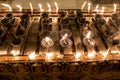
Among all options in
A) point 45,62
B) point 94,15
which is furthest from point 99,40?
point 45,62

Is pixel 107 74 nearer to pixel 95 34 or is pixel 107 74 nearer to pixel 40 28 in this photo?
pixel 95 34

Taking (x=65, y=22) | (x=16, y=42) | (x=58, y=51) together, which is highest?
(x=65, y=22)

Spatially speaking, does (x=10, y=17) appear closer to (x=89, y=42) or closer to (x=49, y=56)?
(x=49, y=56)

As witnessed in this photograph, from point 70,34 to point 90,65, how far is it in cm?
71

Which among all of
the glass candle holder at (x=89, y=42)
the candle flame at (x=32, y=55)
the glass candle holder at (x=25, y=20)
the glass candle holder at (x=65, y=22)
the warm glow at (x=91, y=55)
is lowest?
the warm glow at (x=91, y=55)

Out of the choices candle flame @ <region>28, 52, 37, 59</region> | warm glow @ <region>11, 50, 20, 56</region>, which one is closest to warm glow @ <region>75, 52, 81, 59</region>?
candle flame @ <region>28, 52, 37, 59</region>

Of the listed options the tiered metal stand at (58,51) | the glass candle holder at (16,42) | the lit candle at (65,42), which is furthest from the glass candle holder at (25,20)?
the lit candle at (65,42)

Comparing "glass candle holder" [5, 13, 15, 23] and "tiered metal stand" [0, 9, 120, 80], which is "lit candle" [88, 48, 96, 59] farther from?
"glass candle holder" [5, 13, 15, 23]

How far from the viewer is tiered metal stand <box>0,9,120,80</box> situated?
2.97 m

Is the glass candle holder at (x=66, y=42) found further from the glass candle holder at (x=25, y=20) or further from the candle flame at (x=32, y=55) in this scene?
the glass candle holder at (x=25, y=20)

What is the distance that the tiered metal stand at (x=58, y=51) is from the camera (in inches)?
117

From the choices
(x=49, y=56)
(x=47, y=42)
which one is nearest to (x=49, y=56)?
(x=49, y=56)

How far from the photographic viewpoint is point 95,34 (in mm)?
3598

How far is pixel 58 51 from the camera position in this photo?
3150 millimetres
